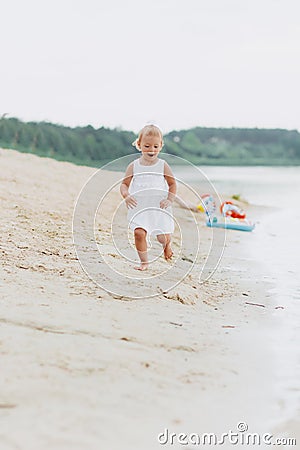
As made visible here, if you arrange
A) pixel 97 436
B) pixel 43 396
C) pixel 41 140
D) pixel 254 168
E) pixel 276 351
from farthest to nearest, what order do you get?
pixel 254 168, pixel 41 140, pixel 276 351, pixel 43 396, pixel 97 436

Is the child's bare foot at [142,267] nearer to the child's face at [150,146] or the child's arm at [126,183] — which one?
the child's arm at [126,183]

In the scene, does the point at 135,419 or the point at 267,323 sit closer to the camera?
the point at 135,419

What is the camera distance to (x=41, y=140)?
9320 millimetres

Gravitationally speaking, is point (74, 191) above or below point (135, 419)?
above

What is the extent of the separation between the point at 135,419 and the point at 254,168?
17031 millimetres

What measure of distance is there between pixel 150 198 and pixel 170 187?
0.12 metres

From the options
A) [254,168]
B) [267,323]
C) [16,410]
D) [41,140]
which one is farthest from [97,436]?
[254,168]

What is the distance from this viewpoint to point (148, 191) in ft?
10.2

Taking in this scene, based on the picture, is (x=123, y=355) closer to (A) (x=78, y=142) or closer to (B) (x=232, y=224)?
(B) (x=232, y=224)

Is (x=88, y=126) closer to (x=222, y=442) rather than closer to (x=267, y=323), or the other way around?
(x=267, y=323)

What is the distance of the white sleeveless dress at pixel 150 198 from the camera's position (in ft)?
10.1

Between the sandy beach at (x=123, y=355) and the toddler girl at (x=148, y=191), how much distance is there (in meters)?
0.22

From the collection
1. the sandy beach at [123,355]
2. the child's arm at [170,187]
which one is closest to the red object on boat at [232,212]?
the sandy beach at [123,355]

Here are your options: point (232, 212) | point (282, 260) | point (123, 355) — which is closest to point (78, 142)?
point (232, 212)
